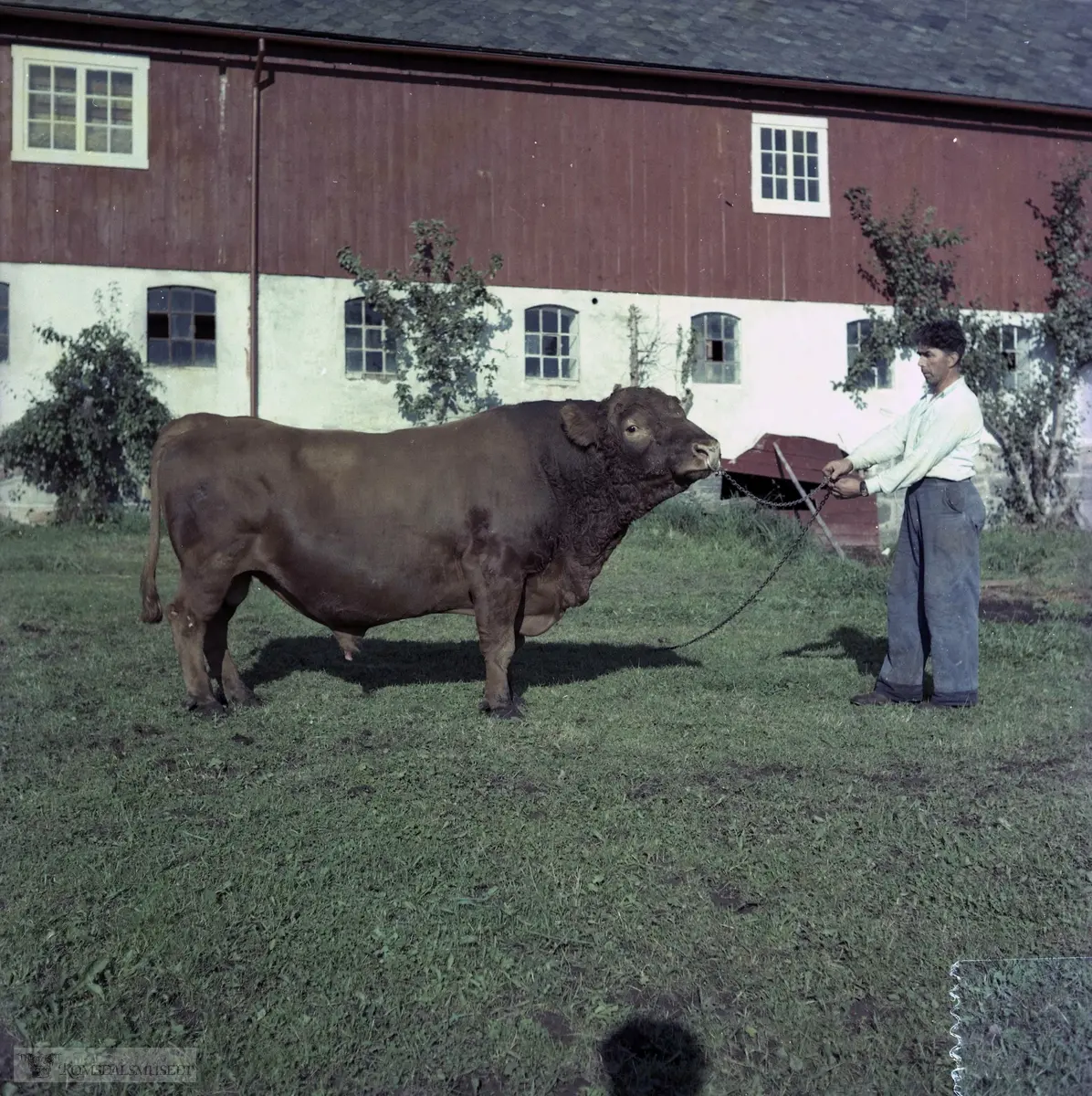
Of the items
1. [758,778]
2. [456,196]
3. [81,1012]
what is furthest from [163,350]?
[81,1012]

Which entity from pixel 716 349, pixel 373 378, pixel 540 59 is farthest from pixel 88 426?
pixel 716 349

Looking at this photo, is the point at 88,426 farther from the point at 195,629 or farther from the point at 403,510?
the point at 403,510

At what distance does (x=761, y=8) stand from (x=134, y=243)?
11588 millimetres

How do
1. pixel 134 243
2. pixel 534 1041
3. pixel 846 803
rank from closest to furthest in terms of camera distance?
pixel 534 1041, pixel 846 803, pixel 134 243

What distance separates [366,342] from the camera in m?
17.9

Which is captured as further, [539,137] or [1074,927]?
[539,137]

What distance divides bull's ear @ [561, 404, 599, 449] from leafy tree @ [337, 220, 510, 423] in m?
10.9

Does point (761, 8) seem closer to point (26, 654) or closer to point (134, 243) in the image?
point (134, 243)

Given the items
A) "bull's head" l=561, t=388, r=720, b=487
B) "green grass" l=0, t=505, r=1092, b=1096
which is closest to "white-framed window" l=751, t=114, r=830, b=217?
"green grass" l=0, t=505, r=1092, b=1096

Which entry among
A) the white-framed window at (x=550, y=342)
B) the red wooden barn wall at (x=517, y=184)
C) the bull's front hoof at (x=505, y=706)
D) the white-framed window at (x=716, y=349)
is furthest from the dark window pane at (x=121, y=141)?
the bull's front hoof at (x=505, y=706)

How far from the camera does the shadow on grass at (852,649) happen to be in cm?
849

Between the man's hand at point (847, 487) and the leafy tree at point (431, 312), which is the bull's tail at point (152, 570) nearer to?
the man's hand at point (847, 487)

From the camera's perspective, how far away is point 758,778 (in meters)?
5.58

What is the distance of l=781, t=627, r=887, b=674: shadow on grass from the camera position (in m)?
8.49
